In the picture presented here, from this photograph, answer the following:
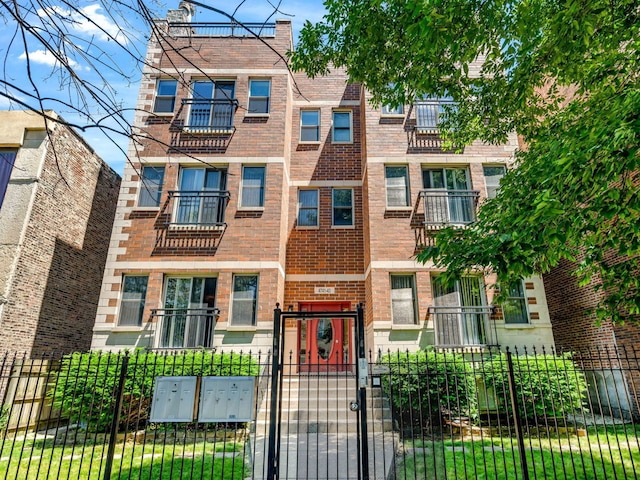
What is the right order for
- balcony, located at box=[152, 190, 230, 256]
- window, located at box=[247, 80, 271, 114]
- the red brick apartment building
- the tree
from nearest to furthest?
the tree, the red brick apartment building, balcony, located at box=[152, 190, 230, 256], window, located at box=[247, 80, 271, 114]

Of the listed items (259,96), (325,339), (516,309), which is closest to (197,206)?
(259,96)

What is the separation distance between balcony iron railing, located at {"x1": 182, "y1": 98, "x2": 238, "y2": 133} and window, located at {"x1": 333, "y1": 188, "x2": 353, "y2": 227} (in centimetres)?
457

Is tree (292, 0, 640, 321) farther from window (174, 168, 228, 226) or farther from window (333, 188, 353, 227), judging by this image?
window (174, 168, 228, 226)

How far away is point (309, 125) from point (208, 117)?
3988mm

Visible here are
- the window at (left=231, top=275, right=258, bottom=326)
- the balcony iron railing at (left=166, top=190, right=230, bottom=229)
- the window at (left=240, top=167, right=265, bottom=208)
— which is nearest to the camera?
the window at (left=231, top=275, right=258, bottom=326)

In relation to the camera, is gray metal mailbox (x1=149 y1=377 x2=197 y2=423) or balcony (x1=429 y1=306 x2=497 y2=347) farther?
balcony (x1=429 y1=306 x2=497 y2=347)

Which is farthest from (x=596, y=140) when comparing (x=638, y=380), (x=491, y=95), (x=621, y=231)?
(x=638, y=380)

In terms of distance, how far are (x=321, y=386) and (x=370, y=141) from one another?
27.2ft

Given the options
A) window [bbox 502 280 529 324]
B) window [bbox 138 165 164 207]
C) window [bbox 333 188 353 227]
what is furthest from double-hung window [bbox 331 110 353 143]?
window [bbox 502 280 529 324]

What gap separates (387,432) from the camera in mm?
8352

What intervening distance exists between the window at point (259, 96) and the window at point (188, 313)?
6518mm

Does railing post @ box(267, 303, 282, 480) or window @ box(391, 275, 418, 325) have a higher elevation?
window @ box(391, 275, 418, 325)

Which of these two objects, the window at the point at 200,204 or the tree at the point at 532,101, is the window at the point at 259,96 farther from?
the tree at the point at 532,101

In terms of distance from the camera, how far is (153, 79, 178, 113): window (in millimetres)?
13773
